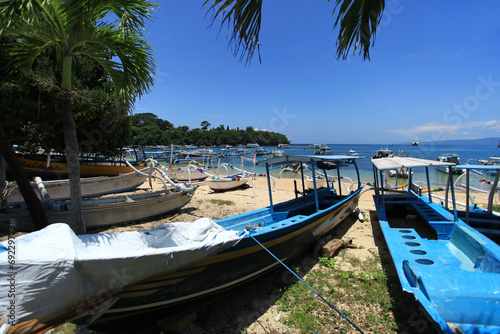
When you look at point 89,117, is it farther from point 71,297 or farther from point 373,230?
point 373,230

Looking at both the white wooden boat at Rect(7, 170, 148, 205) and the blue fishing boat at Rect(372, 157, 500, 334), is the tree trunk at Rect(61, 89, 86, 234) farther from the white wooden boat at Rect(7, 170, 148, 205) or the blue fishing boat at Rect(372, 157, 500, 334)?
the blue fishing boat at Rect(372, 157, 500, 334)

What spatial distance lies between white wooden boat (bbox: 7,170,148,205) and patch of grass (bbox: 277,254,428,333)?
27.1ft

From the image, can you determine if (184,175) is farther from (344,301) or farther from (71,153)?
(344,301)

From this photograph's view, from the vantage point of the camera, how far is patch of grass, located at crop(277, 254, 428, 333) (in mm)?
3796

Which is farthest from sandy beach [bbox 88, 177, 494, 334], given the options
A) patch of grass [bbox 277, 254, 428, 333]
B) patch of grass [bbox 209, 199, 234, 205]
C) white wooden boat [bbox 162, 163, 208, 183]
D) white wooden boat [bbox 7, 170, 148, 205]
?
white wooden boat [bbox 162, 163, 208, 183]

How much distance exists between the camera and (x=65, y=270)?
2562 mm

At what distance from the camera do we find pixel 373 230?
788 cm

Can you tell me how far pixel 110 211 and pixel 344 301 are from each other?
7437mm

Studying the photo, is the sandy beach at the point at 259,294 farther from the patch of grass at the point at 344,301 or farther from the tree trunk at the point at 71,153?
the tree trunk at the point at 71,153

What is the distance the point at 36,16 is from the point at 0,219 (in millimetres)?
6444

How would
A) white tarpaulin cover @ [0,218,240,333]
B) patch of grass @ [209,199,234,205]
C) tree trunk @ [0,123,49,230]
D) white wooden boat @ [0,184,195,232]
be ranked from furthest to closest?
patch of grass @ [209,199,234,205] → white wooden boat @ [0,184,195,232] → tree trunk @ [0,123,49,230] → white tarpaulin cover @ [0,218,240,333]

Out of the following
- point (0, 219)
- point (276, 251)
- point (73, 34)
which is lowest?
point (276, 251)

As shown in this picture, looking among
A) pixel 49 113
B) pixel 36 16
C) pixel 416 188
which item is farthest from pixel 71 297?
pixel 416 188

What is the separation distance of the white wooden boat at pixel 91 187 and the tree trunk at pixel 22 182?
8.85 feet
